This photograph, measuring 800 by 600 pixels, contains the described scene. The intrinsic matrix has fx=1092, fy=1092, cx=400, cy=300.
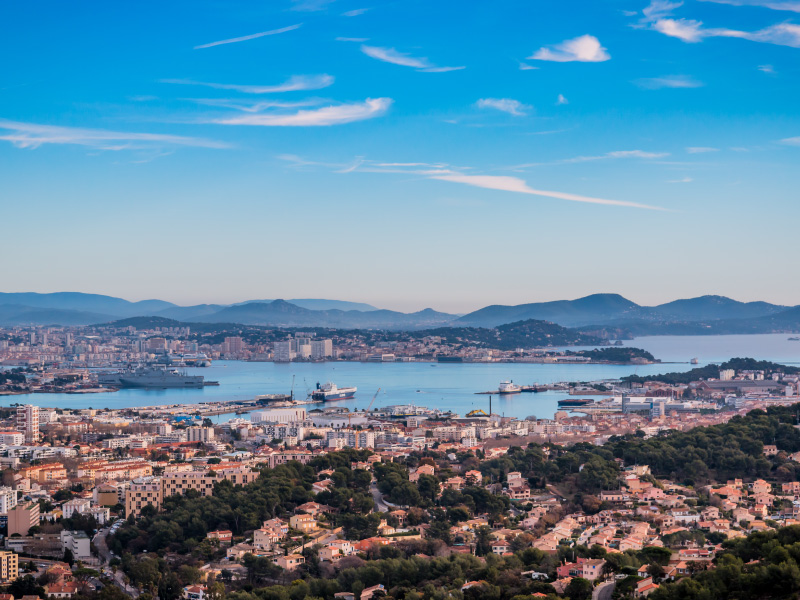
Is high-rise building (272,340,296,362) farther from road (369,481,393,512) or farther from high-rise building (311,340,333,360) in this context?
road (369,481,393,512)

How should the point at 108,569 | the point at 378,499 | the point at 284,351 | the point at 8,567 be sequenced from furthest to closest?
the point at 284,351
the point at 378,499
the point at 108,569
the point at 8,567

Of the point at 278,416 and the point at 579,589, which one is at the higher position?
the point at 579,589

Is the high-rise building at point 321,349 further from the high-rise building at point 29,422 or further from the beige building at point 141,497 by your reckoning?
the beige building at point 141,497

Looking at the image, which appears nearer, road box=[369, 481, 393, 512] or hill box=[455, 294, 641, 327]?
road box=[369, 481, 393, 512]

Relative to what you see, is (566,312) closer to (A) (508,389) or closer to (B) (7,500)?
(A) (508,389)

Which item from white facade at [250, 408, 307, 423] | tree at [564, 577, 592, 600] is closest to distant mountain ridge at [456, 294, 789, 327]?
white facade at [250, 408, 307, 423]

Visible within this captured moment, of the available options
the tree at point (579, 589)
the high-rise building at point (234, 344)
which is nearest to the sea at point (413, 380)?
the high-rise building at point (234, 344)

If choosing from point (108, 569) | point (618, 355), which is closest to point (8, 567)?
point (108, 569)

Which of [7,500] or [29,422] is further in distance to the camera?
[29,422]
